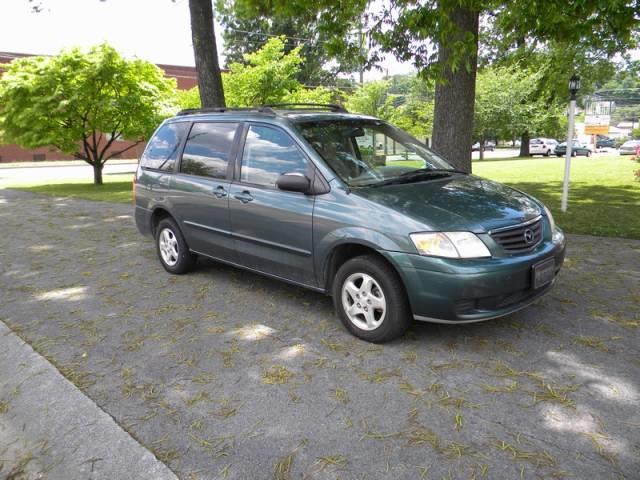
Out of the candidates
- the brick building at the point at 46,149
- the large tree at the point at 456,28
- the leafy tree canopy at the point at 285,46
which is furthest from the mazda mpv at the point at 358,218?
the leafy tree canopy at the point at 285,46

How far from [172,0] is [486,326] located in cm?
1000

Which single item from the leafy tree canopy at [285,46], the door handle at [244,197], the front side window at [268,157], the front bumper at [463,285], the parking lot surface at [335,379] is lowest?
the parking lot surface at [335,379]

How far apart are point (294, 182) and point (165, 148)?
2495 millimetres

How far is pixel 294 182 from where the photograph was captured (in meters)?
4.00

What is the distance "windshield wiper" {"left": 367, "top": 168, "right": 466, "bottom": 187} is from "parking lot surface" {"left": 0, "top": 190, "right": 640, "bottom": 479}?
1247mm

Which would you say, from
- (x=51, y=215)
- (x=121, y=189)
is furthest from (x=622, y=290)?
(x=121, y=189)

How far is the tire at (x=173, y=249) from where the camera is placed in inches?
225

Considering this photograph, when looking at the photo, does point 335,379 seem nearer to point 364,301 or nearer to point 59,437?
point 364,301

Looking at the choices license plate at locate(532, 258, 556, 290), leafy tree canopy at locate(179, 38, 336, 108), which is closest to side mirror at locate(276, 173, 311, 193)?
license plate at locate(532, 258, 556, 290)

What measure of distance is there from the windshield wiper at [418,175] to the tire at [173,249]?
263 cm

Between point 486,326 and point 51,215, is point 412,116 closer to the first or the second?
point 51,215

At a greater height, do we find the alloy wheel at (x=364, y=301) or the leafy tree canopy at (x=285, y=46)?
the leafy tree canopy at (x=285, y=46)

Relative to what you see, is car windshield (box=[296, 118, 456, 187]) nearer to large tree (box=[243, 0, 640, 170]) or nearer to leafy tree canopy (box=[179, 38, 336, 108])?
large tree (box=[243, 0, 640, 170])

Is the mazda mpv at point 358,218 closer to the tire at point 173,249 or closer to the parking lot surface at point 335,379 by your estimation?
the tire at point 173,249
